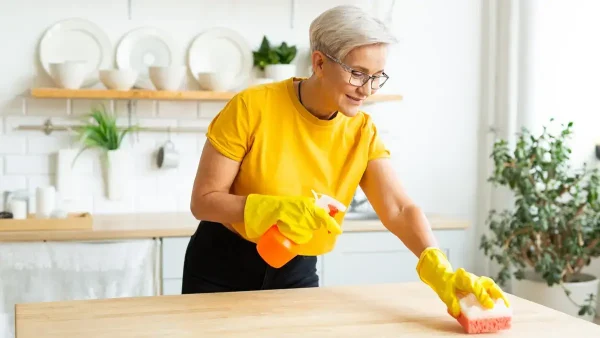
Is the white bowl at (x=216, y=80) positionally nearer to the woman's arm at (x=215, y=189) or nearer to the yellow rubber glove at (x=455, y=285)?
the woman's arm at (x=215, y=189)

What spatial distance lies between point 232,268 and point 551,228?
6.68ft

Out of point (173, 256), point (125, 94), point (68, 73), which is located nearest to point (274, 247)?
point (173, 256)

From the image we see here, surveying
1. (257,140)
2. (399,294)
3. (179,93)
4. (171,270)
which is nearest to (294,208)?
(257,140)

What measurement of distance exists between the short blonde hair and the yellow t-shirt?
8.8 inches

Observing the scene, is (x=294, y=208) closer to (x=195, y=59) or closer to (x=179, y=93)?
(x=179, y=93)

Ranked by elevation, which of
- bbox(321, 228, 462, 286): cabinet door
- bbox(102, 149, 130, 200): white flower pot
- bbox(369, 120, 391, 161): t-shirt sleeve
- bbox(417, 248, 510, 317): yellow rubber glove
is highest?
bbox(369, 120, 391, 161): t-shirt sleeve

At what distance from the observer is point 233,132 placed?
80.9 inches

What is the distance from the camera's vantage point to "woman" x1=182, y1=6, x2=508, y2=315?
193cm

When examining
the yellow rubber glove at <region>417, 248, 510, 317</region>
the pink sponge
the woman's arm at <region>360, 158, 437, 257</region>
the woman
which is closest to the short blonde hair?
the woman

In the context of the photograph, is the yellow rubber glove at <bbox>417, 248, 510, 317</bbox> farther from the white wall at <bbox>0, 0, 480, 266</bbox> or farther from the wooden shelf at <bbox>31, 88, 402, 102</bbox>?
the white wall at <bbox>0, 0, 480, 266</bbox>

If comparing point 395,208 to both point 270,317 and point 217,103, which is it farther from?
point 217,103

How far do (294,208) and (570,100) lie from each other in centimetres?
276

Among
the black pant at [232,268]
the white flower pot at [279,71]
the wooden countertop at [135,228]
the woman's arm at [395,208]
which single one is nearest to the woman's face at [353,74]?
the woman's arm at [395,208]

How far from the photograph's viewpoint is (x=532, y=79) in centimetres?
411
